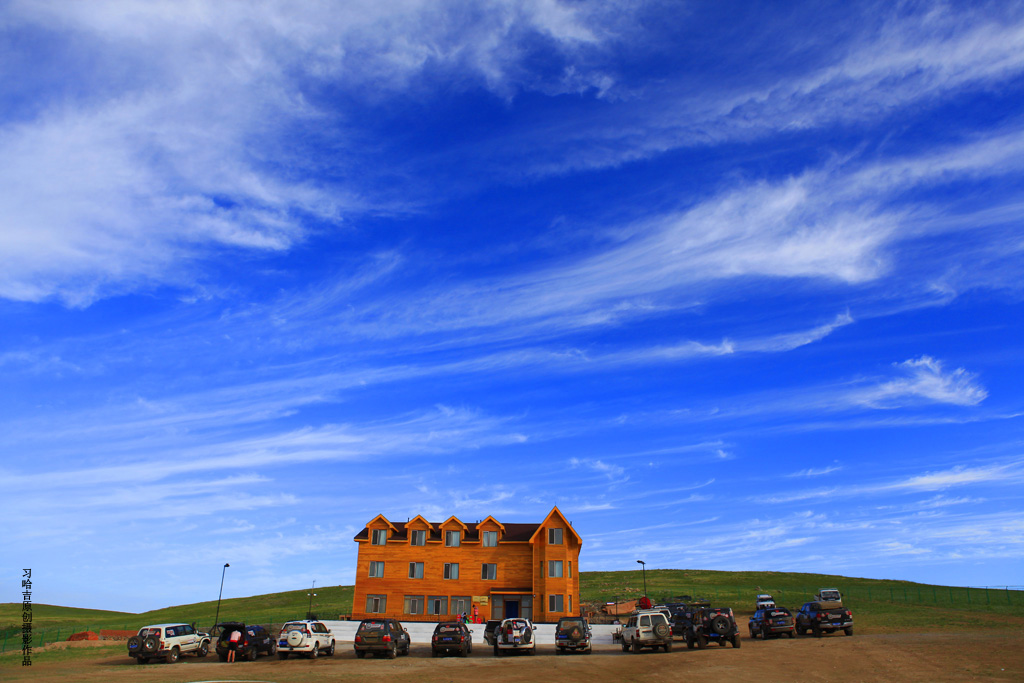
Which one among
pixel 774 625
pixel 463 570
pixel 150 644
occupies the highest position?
pixel 463 570

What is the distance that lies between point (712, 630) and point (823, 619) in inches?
416

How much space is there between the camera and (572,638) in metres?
37.1

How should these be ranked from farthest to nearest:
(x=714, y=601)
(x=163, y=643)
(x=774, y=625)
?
(x=714, y=601)
(x=774, y=625)
(x=163, y=643)

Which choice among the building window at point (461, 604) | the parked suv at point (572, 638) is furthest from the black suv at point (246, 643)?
the building window at point (461, 604)

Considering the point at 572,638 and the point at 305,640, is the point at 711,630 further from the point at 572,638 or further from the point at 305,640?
the point at 305,640

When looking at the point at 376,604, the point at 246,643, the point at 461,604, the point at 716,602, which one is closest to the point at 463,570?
the point at 461,604

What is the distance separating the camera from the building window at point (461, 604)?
216 ft

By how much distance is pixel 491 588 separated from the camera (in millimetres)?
66250

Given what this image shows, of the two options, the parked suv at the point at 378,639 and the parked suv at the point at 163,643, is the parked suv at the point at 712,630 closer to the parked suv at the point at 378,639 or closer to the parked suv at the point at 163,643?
the parked suv at the point at 378,639

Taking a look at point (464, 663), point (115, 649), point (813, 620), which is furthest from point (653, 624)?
point (115, 649)

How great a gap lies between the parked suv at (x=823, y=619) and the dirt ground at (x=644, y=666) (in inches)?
140

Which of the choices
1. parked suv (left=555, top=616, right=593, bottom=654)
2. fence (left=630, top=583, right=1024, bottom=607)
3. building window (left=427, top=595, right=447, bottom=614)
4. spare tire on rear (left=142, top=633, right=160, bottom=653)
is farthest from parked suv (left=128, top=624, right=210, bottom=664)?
fence (left=630, top=583, right=1024, bottom=607)

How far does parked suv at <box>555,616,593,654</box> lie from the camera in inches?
1460

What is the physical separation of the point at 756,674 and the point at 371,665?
1727 cm
